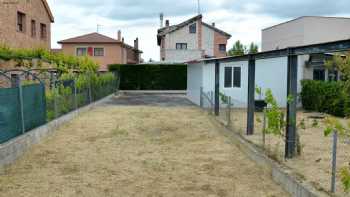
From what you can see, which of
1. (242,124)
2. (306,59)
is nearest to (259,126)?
(242,124)

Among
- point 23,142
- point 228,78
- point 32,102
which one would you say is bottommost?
point 23,142

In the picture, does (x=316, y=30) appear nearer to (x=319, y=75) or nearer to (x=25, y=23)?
(x=319, y=75)

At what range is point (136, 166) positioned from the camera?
28.1 feet

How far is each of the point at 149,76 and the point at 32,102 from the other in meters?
25.9

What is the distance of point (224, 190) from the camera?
6.89 metres

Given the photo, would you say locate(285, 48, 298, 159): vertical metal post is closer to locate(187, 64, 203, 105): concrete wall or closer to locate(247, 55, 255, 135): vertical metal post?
locate(247, 55, 255, 135): vertical metal post

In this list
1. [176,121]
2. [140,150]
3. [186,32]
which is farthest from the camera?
[186,32]

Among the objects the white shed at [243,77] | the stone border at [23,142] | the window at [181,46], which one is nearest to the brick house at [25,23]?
the stone border at [23,142]

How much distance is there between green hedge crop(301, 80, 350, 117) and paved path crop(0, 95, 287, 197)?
20.2ft

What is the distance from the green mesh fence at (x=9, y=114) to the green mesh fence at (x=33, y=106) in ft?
1.93

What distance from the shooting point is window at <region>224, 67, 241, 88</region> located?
22297mm

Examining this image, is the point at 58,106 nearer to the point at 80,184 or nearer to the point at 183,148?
the point at 183,148

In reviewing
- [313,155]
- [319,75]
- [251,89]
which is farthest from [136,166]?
[319,75]

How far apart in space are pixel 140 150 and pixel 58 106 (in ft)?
18.6
